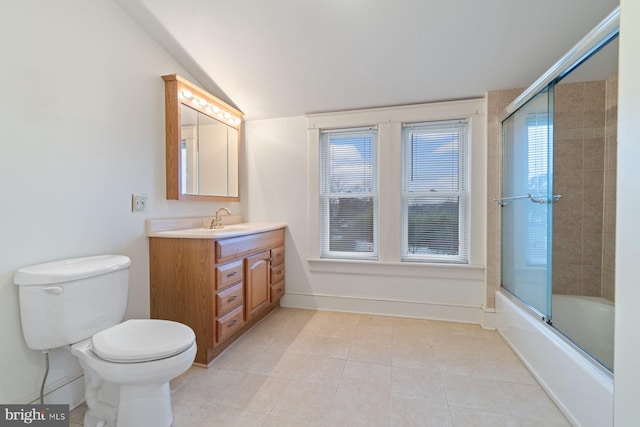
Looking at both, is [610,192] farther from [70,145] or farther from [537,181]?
[70,145]

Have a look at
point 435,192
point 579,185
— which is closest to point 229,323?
point 435,192

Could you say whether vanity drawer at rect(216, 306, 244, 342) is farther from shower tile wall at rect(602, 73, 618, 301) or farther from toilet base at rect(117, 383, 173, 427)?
shower tile wall at rect(602, 73, 618, 301)

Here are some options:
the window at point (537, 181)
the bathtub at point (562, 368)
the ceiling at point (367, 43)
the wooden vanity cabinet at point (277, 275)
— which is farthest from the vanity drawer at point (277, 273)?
the window at point (537, 181)

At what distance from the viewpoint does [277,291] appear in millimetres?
2754

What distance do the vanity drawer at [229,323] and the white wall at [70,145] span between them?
21.9 inches

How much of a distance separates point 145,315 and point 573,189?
11.2ft

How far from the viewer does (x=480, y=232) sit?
2490mm

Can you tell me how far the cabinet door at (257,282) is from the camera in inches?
88.0

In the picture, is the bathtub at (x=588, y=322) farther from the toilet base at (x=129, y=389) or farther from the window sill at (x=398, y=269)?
the toilet base at (x=129, y=389)

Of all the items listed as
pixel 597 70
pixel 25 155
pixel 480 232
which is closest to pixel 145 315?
pixel 25 155

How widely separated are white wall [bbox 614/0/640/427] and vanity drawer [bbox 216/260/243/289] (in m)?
1.84

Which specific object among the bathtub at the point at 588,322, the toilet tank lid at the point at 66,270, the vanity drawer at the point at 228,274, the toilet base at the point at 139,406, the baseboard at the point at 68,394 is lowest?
the baseboard at the point at 68,394

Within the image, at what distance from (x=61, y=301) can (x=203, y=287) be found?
70cm

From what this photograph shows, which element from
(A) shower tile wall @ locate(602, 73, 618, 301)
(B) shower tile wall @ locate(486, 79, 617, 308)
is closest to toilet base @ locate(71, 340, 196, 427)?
(B) shower tile wall @ locate(486, 79, 617, 308)
